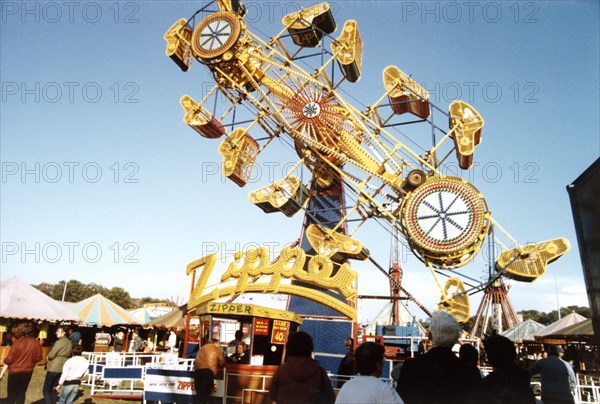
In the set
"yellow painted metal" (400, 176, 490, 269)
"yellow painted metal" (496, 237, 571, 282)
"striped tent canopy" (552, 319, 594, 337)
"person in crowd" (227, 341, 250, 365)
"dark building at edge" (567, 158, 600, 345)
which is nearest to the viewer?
"dark building at edge" (567, 158, 600, 345)

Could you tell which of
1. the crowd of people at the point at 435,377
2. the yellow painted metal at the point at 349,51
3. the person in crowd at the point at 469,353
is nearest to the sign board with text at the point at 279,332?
the crowd of people at the point at 435,377

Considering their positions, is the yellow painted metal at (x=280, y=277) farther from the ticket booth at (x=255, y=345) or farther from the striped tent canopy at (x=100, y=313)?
the striped tent canopy at (x=100, y=313)

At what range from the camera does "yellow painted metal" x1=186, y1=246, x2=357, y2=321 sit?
1323 cm

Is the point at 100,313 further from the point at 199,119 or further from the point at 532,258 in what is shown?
the point at 532,258

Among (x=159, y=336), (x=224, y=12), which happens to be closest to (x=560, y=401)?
(x=224, y=12)

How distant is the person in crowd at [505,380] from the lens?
3.71 meters

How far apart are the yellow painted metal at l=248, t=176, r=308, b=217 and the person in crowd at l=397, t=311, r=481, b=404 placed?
15572 millimetres

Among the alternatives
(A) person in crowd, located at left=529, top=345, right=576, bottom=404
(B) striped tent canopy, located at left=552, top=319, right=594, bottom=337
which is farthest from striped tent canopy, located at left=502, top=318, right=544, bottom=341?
(A) person in crowd, located at left=529, top=345, right=576, bottom=404

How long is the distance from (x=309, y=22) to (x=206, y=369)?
16.1 metres

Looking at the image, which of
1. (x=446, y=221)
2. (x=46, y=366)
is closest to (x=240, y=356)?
(x=46, y=366)

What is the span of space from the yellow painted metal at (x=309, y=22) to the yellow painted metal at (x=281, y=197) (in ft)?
20.7

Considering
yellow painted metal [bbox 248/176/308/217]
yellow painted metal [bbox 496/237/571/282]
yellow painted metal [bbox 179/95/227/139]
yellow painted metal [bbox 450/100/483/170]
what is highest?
yellow painted metal [bbox 179/95/227/139]

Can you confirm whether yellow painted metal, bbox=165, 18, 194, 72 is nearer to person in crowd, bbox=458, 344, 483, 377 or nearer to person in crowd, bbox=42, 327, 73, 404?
person in crowd, bbox=42, 327, 73, 404

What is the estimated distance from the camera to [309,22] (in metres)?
20.1
